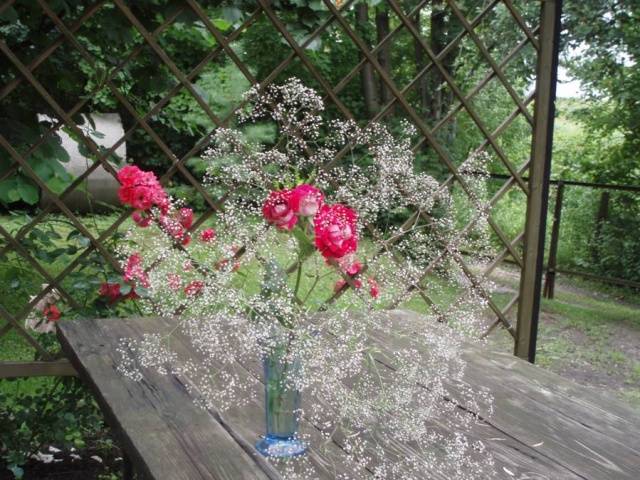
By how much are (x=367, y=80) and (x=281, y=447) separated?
6.45m

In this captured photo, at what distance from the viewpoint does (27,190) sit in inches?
91.7

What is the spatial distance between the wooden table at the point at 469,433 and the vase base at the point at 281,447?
0.7 inches

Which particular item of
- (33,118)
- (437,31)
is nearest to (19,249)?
(33,118)

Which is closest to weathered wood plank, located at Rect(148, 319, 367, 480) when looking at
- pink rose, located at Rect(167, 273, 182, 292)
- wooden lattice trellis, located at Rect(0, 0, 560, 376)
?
pink rose, located at Rect(167, 273, 182, 292)

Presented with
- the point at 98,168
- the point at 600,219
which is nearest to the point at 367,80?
the point at 600,219

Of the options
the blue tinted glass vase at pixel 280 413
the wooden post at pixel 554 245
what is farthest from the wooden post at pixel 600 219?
the blue tinted glass vase at pixel 280 413

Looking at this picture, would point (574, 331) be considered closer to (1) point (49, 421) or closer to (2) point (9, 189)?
(1) point (49, 421)

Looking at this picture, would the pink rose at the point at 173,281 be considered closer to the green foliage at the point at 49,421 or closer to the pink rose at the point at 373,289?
the pink rose at the point at 373,289

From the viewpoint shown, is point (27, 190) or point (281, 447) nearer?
point (281, 447)

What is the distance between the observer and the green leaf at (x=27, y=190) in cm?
232

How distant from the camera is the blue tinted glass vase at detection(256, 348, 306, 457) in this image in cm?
110

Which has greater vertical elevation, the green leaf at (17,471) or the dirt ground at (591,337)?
the green leaf at (17,471)

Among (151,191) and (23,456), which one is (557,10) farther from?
(23,456)

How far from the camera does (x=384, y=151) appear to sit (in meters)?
1.16
